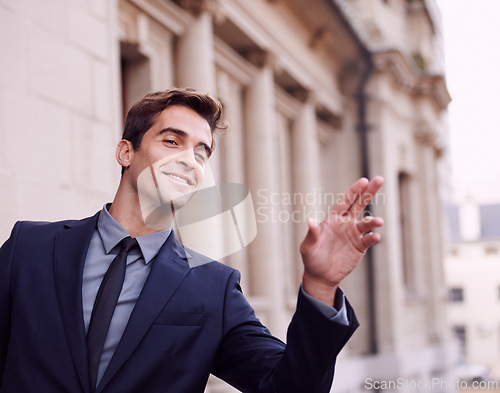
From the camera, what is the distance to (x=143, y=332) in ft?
7.99

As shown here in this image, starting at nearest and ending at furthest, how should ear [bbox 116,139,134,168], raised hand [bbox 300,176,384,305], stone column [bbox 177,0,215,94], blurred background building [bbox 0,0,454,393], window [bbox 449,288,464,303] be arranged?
1. raised hand [bbox 300,176,384,305]
2. ear [bbox 116,139,134,168]
3. blurred background building [bbox 0,0,454,393]
4. stone column [bbox 177,0,215,94]
5. window [bbox 449,288,464,303]

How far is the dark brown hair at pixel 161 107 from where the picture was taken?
107 inches

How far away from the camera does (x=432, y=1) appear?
Answer: 86.2 ft

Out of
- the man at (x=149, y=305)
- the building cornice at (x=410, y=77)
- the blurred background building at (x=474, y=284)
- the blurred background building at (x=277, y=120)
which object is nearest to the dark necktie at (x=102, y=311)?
the man at (x=149, y=305)

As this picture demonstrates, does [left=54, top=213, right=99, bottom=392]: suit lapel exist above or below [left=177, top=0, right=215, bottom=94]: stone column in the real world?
below

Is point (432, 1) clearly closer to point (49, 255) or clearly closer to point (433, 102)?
point (433, 102)

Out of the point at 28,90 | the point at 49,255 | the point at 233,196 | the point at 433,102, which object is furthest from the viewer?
the point at 433,102

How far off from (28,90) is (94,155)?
81cm

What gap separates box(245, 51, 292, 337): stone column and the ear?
26.9ft

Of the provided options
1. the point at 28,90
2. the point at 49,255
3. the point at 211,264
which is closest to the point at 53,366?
the point at 49,255

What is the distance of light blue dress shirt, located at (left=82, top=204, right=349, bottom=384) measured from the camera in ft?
8.09

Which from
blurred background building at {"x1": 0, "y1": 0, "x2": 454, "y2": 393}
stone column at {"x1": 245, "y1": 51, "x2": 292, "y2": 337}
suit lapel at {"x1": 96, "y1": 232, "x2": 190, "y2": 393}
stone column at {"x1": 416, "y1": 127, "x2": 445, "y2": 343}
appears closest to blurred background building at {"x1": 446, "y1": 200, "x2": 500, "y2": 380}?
stone column at {"x1": 416, "y1": 127, "x2": 445, "y2": 343}

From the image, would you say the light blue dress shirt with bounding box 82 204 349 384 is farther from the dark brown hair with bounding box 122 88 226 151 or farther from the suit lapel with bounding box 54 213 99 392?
the dark brown hair with bounding box 122 88 226 151

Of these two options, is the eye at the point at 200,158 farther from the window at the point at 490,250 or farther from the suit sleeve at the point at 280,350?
the window at the point at 490,250
